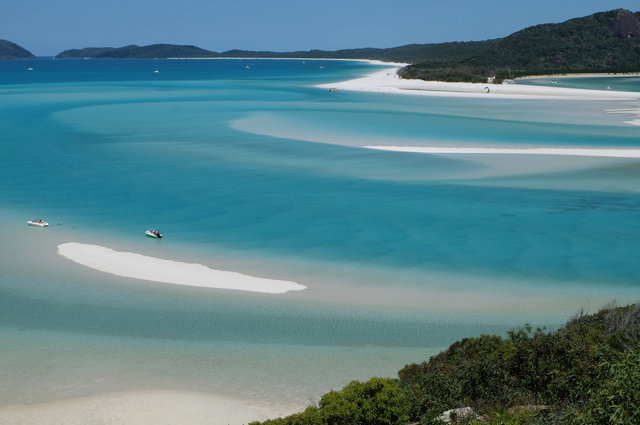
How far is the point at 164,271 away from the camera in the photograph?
20.7 meters

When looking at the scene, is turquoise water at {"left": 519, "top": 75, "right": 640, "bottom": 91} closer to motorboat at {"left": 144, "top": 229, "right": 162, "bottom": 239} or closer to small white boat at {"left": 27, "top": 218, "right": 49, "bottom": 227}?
motorboat at {"left": 144, "top": 229, "right": 162, "bottom": 239}

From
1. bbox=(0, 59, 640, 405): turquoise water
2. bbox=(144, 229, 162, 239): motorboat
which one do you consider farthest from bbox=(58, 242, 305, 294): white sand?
bbox=(144, 229, 162, 239): motorboat

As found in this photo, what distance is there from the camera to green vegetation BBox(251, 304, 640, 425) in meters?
8.59

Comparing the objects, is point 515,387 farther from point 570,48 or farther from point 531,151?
point 570,48

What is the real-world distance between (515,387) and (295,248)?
43.3ft

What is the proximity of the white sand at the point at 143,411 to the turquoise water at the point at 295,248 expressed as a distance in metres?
0.42

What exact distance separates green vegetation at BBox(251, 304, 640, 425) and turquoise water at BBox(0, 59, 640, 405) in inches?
Answer: 128

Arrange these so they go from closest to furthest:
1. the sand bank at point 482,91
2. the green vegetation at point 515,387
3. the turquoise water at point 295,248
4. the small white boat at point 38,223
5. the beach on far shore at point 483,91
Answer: the green vegetation at point 515,387
the turquoise water at point 295,248
the small white boat at point 38,223
the beach on far shore at point 483,91
the sand bank at point 482,91

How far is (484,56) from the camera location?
162875 mm

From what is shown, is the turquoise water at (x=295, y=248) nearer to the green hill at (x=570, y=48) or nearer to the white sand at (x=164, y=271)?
the white sand at (x=164, y=271)

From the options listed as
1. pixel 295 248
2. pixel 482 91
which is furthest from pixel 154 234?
pixel 482 91

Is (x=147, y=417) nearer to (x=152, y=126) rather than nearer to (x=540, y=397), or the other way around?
(x=540, y=397)

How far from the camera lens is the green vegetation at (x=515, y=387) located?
859cm

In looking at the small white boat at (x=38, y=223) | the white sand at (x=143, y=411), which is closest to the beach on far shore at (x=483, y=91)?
the small white boat at (x=38, y=223)
